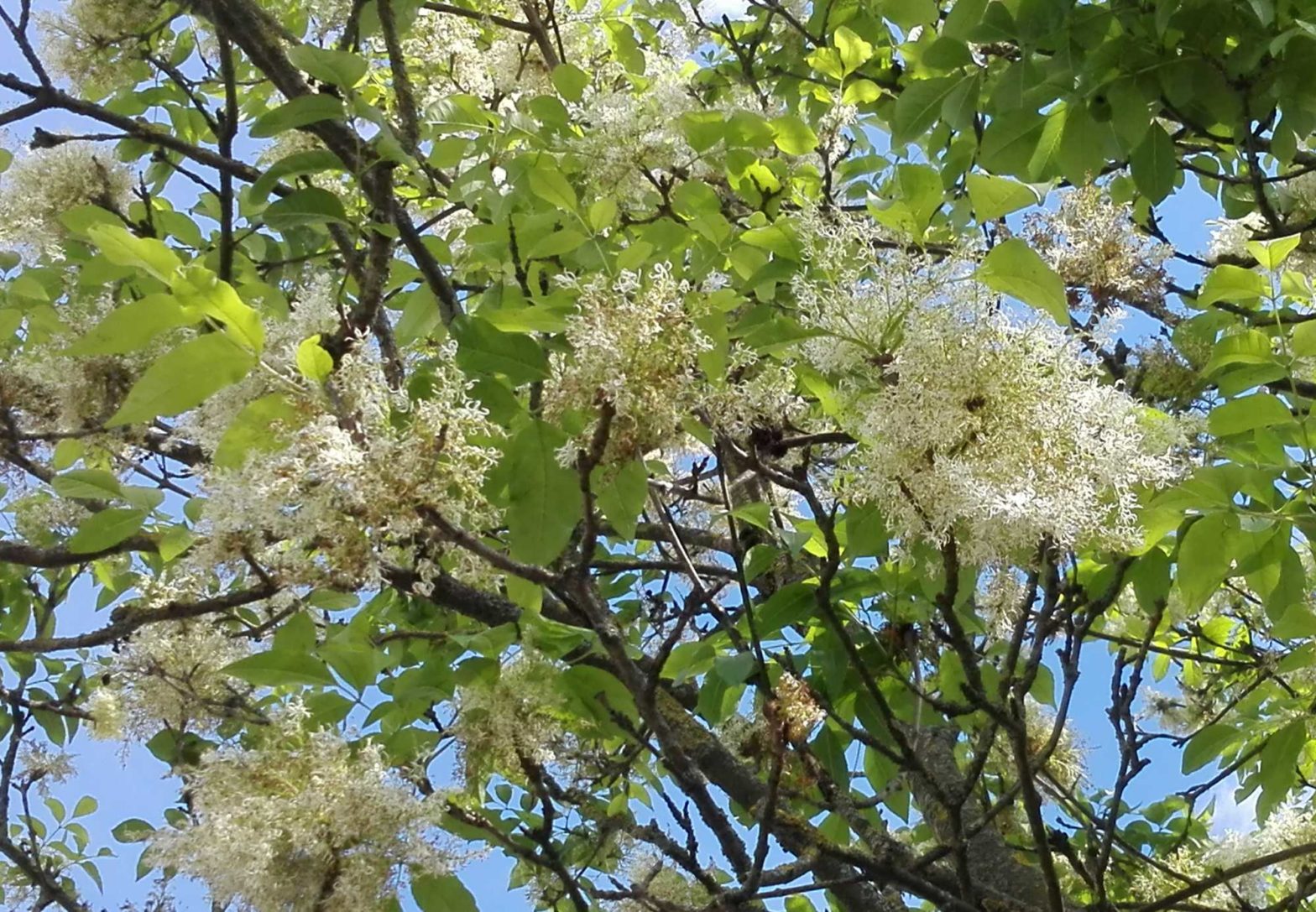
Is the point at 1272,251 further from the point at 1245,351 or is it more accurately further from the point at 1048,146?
the point at 1048,146

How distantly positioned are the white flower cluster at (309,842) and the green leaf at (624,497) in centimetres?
43

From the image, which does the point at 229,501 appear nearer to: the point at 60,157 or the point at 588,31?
the point at 60,157

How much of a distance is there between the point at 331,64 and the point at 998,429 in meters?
1.17

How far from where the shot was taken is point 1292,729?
215 cm

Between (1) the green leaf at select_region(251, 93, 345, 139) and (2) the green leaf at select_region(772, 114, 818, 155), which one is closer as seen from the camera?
(1) the green leaf at select_region(251, 93, 345, 139)

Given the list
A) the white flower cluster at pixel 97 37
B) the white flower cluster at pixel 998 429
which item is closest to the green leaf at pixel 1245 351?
the white flower cluster at pixel 998 429

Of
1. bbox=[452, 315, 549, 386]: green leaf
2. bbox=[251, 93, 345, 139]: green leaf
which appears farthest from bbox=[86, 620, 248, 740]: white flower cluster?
bbox=[452, 315, 549, 386]: green leaf

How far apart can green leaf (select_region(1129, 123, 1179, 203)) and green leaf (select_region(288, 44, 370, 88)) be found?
1574mm

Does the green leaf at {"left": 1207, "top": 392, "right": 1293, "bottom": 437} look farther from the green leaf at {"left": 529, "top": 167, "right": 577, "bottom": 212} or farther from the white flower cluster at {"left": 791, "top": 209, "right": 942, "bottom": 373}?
the green leaf at {"left": 529, "top": 167, "right": 577, "bottom": 212}

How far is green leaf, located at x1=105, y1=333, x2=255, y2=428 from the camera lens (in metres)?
1.20

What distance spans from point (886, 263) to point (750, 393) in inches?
9.4

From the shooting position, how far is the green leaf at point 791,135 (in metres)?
2.14

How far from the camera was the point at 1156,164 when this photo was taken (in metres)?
2.38

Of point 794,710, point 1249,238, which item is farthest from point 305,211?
point 1249,238
